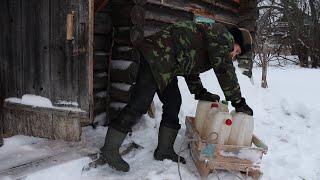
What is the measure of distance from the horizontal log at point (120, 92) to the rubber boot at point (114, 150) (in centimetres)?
132

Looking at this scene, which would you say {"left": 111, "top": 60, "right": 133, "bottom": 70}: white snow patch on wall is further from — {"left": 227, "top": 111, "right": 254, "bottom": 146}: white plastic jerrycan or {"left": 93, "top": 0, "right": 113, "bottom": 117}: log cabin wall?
{"left": 227, "top": 111, "right": 254, "bottom": 146}: white plastic jerrycan

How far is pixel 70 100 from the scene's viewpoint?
12.9 ft

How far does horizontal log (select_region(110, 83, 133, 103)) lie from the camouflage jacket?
4.35 feet

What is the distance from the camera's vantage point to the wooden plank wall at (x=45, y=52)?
3799mm

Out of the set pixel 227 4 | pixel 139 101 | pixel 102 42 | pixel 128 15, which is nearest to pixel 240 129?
pixel 139 101

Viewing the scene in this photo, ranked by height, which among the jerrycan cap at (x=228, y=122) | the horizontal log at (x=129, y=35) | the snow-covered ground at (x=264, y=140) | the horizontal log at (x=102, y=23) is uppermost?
the horizontal log at (x=102, y=23)

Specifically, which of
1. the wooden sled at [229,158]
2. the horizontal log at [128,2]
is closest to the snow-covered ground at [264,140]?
the wooden sled at [229,158]

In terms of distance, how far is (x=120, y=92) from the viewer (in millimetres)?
5062

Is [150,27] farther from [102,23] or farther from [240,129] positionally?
[240,129]

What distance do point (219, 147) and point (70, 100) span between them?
1.53 metres

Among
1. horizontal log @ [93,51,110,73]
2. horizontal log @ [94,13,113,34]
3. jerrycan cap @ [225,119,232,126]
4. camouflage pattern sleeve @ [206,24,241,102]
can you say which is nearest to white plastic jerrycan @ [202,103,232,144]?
jerrycan cap @ [225,119,232,126]

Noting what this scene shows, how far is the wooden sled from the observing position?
12.1ft

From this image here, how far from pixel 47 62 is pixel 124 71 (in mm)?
1195

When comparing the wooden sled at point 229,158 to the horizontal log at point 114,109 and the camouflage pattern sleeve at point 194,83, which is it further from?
the horizontal log at point 114,109
